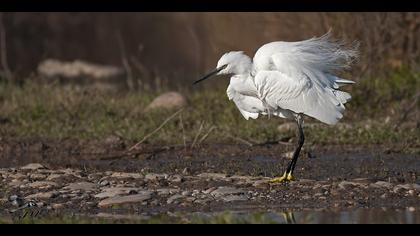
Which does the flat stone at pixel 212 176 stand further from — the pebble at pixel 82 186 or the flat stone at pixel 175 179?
the pebble at pixel 82 186

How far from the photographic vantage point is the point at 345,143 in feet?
36.3

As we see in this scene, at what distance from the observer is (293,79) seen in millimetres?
8898

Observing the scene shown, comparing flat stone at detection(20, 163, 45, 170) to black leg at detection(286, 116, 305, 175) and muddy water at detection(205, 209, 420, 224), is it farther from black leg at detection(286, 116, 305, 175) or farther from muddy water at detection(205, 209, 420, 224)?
muddy water at detection(205, 209, 420, 224)

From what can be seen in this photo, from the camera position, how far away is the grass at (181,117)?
11.4 meters

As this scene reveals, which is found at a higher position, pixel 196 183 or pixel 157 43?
pixel 157 43

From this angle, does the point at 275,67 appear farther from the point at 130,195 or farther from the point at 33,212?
the point at 33,212

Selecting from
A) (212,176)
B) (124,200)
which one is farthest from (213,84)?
(124,200)

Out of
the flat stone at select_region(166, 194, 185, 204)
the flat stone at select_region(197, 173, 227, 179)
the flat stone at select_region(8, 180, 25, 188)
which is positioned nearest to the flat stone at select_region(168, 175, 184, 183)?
the flat stone at select_region(197, 173, 227, 179)

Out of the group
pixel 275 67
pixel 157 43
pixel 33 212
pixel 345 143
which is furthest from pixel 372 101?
pixel 157 43

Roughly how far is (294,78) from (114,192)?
1.91 metres

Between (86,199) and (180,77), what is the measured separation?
10.7m

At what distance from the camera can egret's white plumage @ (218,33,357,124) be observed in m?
8.86

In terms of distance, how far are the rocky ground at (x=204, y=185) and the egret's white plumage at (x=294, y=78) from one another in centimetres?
63

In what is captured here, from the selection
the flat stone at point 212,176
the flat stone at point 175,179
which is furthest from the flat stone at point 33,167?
the flat stone at point 212,176
